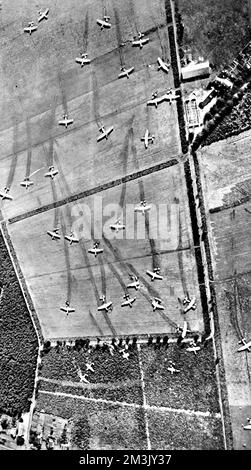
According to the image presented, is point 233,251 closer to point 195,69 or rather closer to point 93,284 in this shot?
point 93,284

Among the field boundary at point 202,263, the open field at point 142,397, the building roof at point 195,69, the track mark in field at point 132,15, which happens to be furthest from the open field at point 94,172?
the open field at point 142,397

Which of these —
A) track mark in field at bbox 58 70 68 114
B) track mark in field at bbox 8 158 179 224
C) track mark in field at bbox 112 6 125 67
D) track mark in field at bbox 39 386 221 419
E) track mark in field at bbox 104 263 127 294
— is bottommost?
track mark in field at bbox 39 386 221 419

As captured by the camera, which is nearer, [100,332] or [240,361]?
[240,361]

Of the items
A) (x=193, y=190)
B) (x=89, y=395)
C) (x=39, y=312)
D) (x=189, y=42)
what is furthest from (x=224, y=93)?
(x=89, y=395)

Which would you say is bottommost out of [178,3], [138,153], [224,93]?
[138,153]

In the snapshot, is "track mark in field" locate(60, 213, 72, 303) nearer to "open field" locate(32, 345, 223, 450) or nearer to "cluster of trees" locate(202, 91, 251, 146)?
"open field" locate(32, 345, 223, 450)

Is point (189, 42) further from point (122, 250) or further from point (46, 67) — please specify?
point (122, 250)

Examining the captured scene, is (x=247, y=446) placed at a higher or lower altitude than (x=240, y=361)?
lower

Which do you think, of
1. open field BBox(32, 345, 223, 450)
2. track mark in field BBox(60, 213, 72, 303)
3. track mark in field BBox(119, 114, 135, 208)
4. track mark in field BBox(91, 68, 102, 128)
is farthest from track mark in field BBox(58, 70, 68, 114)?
open field BBox(32, 345, 223, 450)
